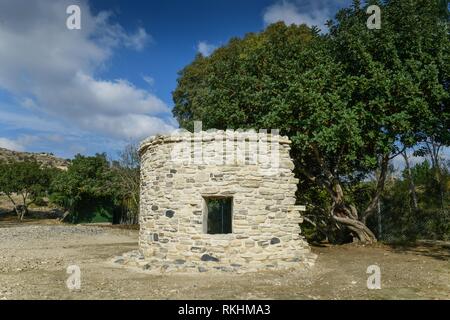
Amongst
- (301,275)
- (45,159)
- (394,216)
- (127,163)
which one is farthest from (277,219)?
(45,159)

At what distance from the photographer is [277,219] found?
10367mm

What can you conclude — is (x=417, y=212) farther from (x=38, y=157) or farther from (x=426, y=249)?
(x=38, y=157)

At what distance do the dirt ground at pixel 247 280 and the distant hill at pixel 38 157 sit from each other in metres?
46.4

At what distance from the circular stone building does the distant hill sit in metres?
47.9

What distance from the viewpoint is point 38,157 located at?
190 feet

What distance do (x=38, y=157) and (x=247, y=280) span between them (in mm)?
57604

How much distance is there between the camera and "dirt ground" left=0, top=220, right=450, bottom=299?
23.4ft

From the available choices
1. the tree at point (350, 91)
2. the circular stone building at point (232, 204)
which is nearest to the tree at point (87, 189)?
the tree at point (350, 91)

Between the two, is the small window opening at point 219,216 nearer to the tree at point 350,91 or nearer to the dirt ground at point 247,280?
the tree at point 350,91

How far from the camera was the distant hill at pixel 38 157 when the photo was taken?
53812 millimetres

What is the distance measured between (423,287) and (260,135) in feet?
17.7

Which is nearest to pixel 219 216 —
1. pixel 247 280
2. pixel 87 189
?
pixel 247 280
